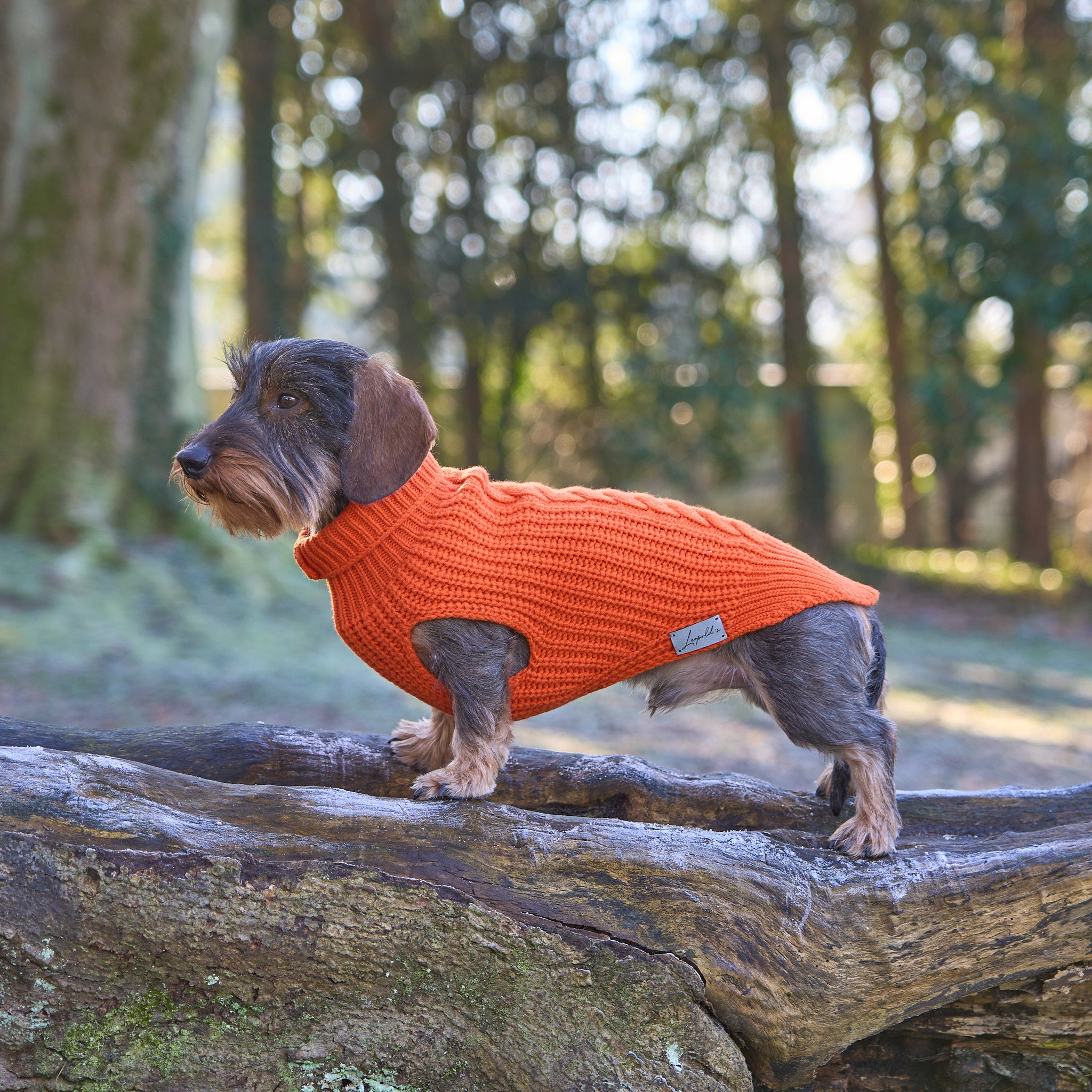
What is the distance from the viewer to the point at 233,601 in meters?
9.55

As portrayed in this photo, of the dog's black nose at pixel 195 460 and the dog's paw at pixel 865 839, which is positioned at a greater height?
the dog's black nose at pixel 195 460

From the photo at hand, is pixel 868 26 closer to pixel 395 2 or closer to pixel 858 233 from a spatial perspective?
pixel 858 233

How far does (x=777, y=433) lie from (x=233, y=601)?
13.0m

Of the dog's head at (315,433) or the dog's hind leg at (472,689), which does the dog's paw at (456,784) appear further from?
the dog's head at (315,433)

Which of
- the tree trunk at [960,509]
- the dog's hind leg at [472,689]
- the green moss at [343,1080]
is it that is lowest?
the tree trunk at [960,509]

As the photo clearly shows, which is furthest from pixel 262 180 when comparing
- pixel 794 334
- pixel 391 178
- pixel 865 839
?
pixel 865 839

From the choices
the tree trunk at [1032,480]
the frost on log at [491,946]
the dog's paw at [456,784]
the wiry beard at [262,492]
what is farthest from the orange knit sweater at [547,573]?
the tree trunk at [1032,480]

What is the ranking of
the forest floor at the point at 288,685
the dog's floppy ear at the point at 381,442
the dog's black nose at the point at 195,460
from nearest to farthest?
the dog's black nose at the point at 195,460, the dog's floppy ear at the point at 381,442, the forest floor at the point at 288,685

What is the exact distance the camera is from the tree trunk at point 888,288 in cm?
1683

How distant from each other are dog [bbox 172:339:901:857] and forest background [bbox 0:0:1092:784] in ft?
13.2

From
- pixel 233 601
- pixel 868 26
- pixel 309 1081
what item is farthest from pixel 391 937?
pixel 868 26

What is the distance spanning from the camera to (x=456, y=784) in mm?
3426

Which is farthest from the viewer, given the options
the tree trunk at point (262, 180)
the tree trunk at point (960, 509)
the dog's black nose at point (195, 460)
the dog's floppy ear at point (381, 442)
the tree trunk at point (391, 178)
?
the tree trunk at point (960, 509)

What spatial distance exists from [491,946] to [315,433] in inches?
64.1
